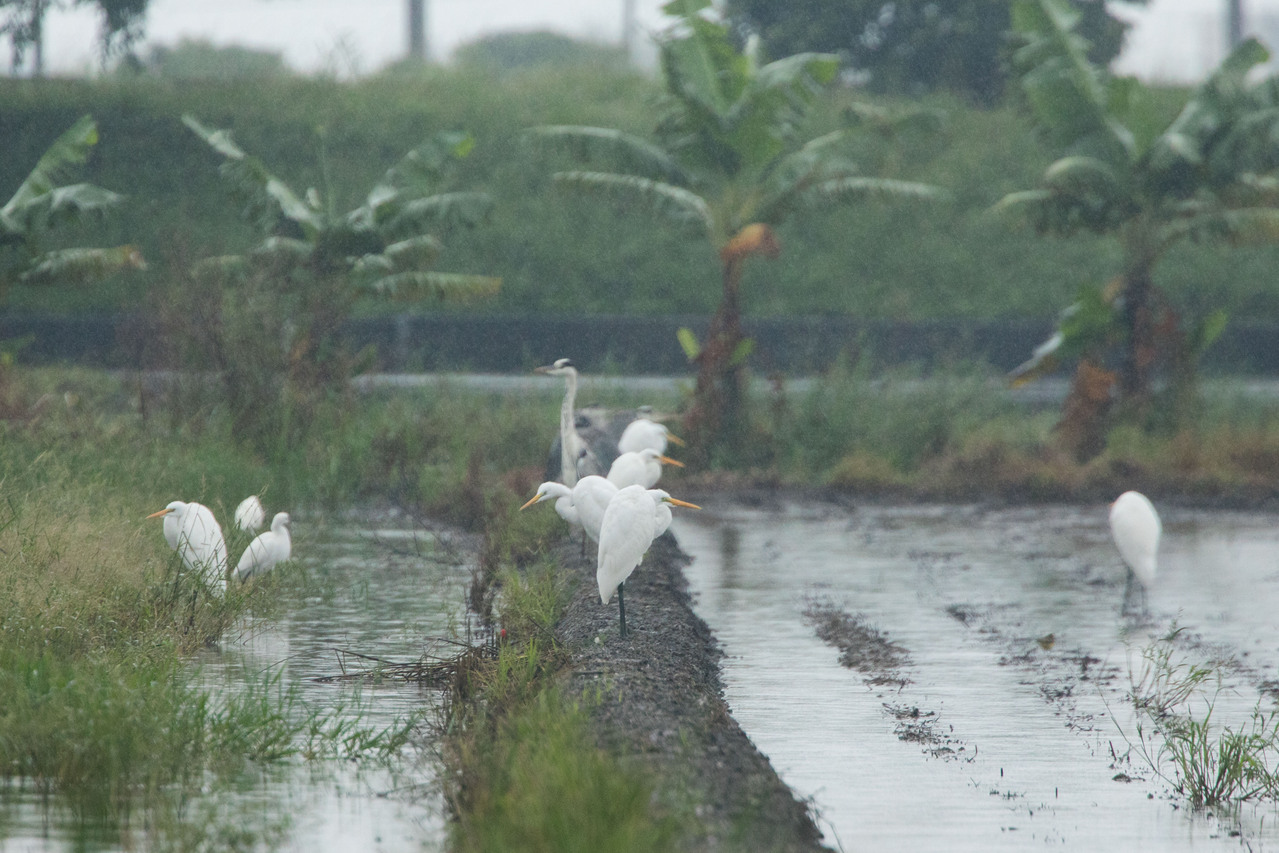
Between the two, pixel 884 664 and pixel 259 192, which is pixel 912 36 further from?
pixel 884 664

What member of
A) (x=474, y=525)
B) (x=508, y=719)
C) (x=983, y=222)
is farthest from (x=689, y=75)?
(x=983, y=222)

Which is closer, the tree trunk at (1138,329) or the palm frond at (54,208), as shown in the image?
the palm frond at (54,208)

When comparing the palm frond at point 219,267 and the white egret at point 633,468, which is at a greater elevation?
the palm frond at point 219,267

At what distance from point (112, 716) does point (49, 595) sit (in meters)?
1.76

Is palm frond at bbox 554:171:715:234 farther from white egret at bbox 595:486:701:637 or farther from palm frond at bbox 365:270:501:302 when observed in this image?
white egret at bbox 595:486:701:637

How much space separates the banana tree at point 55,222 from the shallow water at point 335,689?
4.82m

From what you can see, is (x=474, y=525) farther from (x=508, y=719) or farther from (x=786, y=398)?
(x=508, y=719)

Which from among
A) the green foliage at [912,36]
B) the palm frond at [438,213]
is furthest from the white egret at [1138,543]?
the green foliage at [912,36]

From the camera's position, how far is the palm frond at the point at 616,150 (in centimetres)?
1666

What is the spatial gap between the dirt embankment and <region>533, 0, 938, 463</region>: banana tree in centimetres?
766

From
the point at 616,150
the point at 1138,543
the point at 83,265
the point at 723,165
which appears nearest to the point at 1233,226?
the point at 723,165

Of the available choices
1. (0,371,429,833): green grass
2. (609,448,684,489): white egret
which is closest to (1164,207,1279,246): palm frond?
(609,448,684,489): white egret

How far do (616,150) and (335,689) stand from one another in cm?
1052

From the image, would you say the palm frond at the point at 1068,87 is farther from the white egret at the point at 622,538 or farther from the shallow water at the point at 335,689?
the white egret at the point at 622,538
